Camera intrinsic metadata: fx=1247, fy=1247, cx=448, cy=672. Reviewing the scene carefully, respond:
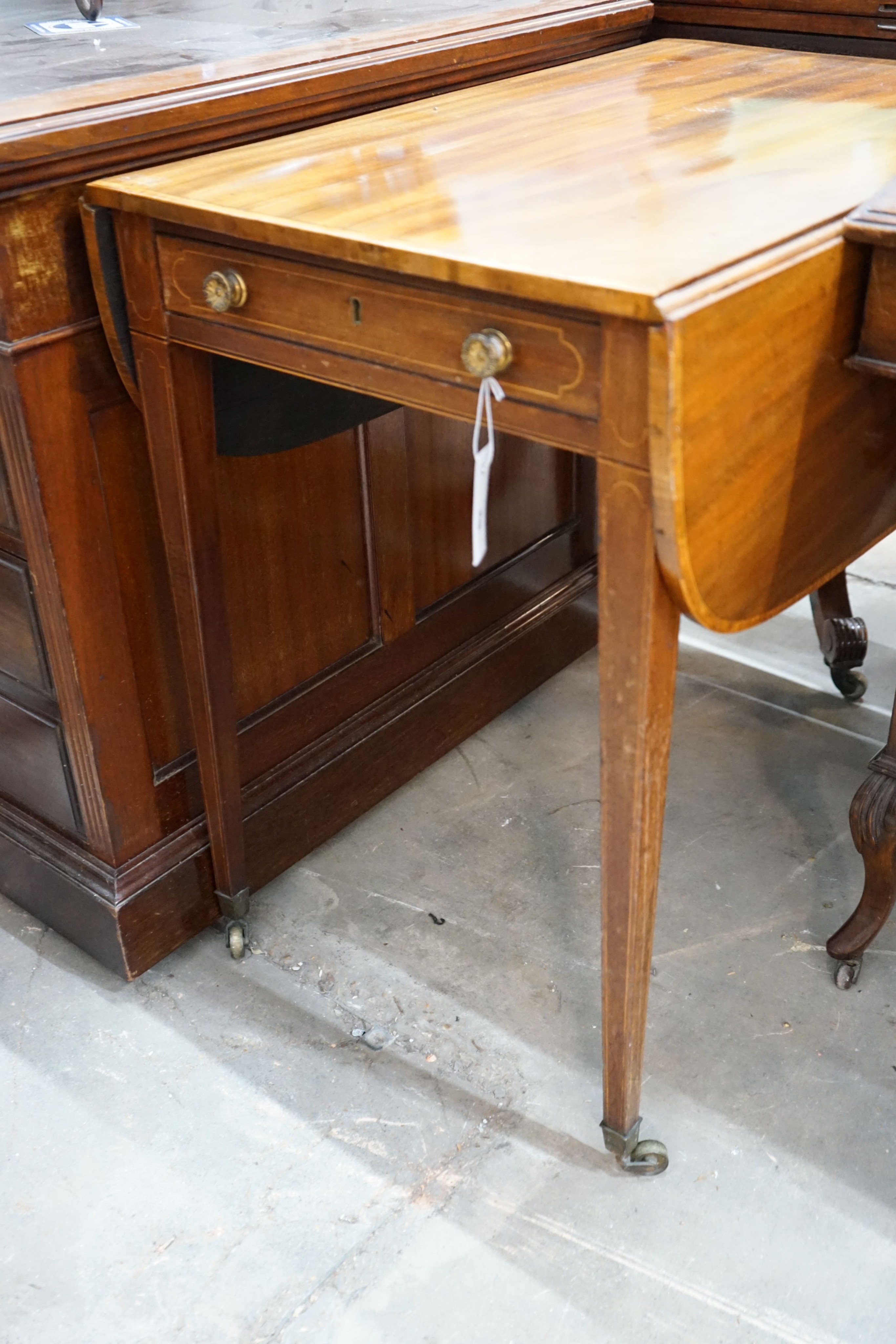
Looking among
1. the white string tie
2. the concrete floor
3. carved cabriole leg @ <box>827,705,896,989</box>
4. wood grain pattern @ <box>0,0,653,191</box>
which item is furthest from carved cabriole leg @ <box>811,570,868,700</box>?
the white string tie

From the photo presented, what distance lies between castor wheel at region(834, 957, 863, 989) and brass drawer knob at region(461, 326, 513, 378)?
96 cm

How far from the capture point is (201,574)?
1438 millimetres

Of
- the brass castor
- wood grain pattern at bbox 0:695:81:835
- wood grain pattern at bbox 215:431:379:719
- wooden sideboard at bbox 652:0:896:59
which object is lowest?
the brass castor

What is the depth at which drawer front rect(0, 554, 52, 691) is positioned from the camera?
4.70ft

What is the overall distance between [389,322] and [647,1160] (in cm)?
91

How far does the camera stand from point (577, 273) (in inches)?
36.3

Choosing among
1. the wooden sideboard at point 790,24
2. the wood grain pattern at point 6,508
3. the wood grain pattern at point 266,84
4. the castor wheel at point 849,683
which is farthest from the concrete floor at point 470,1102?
the wooden sideboard at point 790,24

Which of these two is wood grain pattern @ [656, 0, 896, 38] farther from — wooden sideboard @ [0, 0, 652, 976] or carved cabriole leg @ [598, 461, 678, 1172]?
carved cabriole leg @ [598, 461, 678, 1172]

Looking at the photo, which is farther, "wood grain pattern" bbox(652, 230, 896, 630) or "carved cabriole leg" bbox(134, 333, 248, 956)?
"carved cabriole leg" bbox(134, 333, 248, 956)

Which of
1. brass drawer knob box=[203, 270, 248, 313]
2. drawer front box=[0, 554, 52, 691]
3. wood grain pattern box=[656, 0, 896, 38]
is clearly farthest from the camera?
wood grain pattern box=[656, 0, 896, 38]

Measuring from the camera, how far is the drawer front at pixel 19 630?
1434mm

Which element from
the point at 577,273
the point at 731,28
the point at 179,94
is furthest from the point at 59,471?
the point at 731,28

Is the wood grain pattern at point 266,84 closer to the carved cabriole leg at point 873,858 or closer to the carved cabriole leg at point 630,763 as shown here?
the carved cabriole leg at point 630,763

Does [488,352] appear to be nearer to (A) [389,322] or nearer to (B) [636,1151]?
(A) [389,322]
